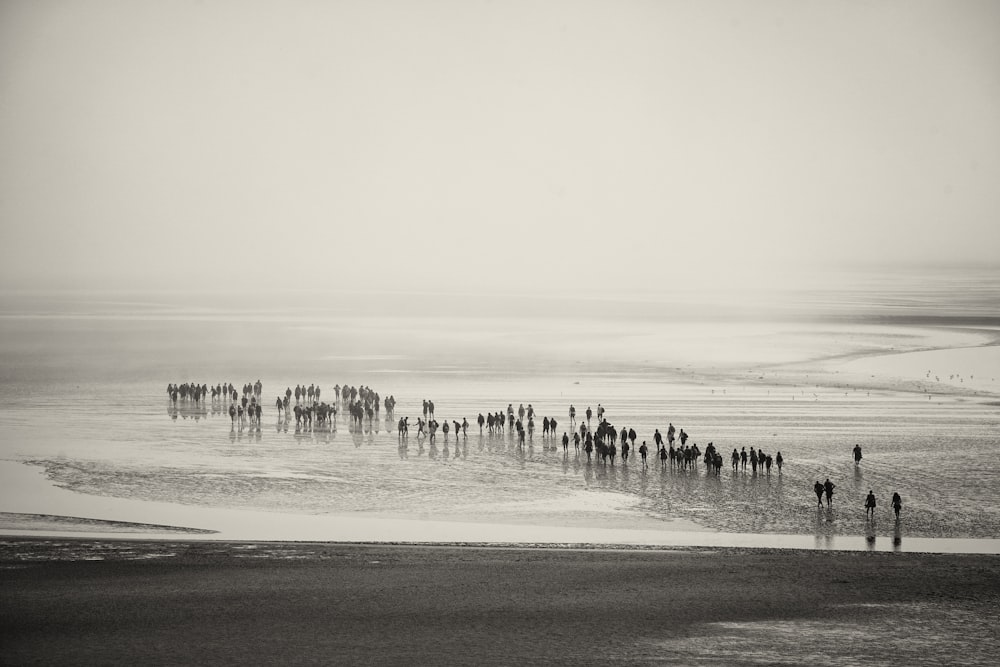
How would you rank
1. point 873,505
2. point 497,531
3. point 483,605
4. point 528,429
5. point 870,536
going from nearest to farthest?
point 483,605, point 870,536, point 497,531, point 873,505, point 528,429

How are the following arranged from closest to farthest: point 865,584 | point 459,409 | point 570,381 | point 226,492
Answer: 1. point 865,584
2. point 226,492
3. point 459,409
4. point 570,381

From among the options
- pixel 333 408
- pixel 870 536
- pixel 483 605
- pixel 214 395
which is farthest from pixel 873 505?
pixel 214 395

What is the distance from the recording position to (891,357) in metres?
64.9

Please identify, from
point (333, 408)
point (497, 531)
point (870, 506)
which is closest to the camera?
point (497, 531)

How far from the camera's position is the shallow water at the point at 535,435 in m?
27.3

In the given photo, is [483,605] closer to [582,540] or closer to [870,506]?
[582,540]

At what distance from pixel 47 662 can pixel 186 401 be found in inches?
1205

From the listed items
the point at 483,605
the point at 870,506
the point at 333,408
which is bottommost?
the point at 483,605

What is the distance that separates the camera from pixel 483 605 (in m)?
19.5

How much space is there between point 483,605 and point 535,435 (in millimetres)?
18792

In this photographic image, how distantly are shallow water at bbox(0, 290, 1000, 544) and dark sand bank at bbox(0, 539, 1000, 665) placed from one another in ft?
12.2

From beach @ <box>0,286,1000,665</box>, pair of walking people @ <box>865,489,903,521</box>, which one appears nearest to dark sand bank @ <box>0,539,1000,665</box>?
beach @ <box>0,286,1000,665</box>

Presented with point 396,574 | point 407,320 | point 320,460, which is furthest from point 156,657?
point 407,320

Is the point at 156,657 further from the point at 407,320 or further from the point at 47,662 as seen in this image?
the point at 407,320
